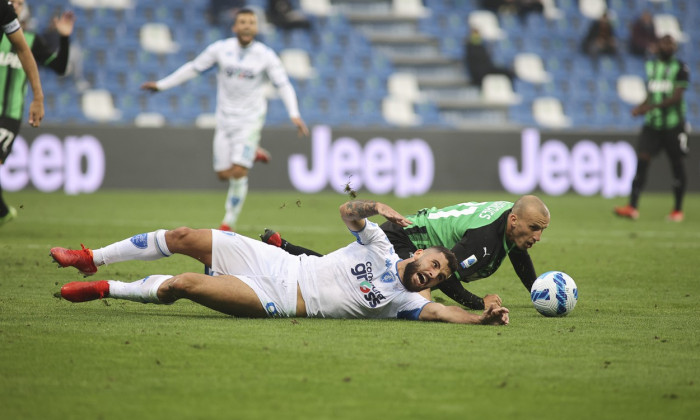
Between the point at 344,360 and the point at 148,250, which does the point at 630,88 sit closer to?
the point at 148,250

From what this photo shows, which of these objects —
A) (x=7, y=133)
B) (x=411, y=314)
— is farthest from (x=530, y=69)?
(x=411, y=314)

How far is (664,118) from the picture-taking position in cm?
1452

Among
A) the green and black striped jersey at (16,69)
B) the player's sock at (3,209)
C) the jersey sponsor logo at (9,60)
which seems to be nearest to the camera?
the green and black striped jersey at (16,69)

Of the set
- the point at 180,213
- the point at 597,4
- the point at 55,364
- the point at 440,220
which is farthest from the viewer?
the point at 597,4

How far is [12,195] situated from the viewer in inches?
659

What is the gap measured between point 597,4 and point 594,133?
20.4ft

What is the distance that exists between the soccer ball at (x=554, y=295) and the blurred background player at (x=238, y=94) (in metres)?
5.55

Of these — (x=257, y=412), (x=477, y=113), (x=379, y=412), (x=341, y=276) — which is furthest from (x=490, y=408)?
(x=477, y=113)

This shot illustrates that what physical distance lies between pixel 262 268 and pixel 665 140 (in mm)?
10346

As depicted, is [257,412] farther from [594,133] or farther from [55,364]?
[594,133]

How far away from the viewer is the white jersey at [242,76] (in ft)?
37.9

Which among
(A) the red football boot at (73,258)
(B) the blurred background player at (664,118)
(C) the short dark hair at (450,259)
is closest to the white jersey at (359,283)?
(C) the short dark hair at (450,259)

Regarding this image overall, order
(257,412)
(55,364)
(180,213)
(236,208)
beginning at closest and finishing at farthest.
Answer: (257,412) < (55,364) < (236,208) < (180,213)

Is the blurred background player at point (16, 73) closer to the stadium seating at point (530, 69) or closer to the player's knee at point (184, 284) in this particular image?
the player's knee at point (184, 284)
